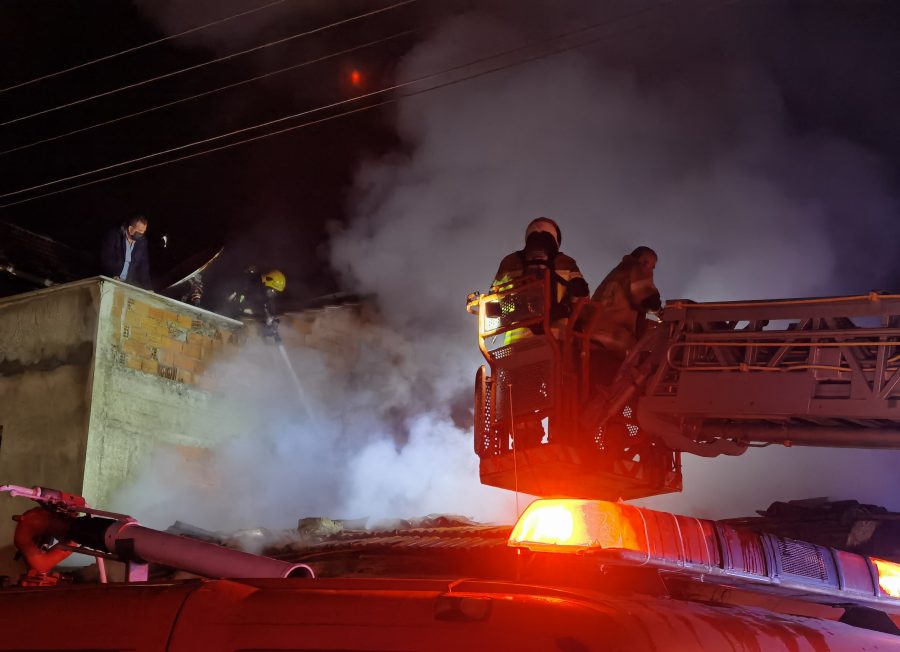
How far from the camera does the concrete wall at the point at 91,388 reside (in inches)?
468

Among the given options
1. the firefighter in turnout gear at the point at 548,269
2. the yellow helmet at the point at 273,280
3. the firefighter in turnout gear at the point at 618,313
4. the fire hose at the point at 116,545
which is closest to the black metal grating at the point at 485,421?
the firefighter in turnout gear at the point at 548,269

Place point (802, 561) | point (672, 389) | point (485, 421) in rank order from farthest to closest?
point (485, 421) < point (672, 389) < point (802, 561)

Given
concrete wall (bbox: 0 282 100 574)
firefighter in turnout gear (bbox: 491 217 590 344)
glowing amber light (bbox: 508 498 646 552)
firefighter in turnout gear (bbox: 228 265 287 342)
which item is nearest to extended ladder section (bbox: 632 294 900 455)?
firefighter in turnout gear (bbox: 491 217 590 344)

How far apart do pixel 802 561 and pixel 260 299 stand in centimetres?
1174

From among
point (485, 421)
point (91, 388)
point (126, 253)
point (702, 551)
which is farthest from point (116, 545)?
point (126, 253)

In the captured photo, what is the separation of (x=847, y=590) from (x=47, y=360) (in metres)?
11.0

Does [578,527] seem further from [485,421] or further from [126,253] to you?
[126,253]

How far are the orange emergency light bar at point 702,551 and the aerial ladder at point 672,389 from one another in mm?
1265

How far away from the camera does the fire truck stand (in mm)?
2090

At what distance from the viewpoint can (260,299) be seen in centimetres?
1473

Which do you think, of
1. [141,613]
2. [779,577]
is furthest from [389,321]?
[141,613]

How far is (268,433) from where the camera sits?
14.5 m

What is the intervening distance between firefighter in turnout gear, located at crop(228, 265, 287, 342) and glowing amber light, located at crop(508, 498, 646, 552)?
11.5 m

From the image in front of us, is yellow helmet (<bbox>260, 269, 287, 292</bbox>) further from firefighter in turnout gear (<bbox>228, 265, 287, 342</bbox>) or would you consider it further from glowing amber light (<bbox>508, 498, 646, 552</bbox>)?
glowing amber light (<bbox>508, 498, 646, 552</bbox>)
